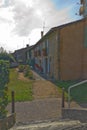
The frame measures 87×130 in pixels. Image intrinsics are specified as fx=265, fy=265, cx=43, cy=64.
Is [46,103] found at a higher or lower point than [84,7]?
lower

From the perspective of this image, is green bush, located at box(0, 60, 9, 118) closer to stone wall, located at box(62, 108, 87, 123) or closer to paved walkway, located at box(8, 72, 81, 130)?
paved walkway, located at box(8, 72, 81, 130)

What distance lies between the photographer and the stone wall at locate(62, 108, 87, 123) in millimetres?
8602

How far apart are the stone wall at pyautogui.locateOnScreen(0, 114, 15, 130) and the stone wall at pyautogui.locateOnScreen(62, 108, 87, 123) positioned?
1792 mm

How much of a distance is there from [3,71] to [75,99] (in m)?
6.46

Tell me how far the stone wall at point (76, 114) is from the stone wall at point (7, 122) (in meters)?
1.79

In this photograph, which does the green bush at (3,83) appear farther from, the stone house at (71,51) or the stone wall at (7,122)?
the stone house at (71,51)

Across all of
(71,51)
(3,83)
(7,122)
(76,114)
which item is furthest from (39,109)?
(71,51)

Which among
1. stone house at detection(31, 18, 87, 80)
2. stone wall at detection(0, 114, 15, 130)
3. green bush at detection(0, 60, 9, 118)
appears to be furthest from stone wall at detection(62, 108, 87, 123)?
stone house at detection(31, 18, 87, 80)

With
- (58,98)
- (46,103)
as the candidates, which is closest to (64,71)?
(58,98)

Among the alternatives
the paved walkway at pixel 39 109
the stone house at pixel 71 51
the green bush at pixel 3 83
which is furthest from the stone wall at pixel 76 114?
the stone house at pixel 71 51

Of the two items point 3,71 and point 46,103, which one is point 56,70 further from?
point 3,71

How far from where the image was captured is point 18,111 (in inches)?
458

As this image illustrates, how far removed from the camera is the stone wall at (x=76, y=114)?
8602 millimetres

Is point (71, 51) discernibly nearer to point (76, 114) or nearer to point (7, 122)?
point (76, 114)
